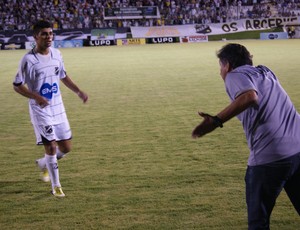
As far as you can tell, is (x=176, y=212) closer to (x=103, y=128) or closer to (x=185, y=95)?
(x=103, y=128)

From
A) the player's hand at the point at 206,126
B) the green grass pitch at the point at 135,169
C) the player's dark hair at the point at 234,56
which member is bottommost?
the green grass pitch at the point at 135,169

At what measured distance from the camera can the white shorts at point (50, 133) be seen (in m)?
6.03

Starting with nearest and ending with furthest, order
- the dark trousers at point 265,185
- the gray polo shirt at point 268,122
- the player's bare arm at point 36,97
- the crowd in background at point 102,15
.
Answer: the gray polo shirt at point 268,122, the dark trousers at point 265,185, the player's bare arm at point 36,97, the crowd in background at point 102,15

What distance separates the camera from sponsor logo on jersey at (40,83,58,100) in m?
6.07

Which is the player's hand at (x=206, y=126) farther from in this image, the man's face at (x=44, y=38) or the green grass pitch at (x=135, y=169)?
the man's face at (x=44, y=38)

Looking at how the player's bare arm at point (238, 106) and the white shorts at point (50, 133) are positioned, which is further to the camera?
the white shorts at point (50, 133)

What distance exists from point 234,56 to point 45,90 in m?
3.12

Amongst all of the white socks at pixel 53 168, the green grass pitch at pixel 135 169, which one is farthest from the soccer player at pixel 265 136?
the white socks at pixel 53 168

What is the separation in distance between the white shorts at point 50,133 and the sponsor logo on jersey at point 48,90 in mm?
376

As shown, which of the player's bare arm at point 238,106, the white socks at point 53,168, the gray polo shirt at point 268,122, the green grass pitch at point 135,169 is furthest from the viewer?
the white socks at point 53,168

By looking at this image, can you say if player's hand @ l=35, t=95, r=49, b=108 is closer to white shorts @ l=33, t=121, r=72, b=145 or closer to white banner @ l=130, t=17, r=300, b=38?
white shorts @ l=33, t=121, r=72, b=145

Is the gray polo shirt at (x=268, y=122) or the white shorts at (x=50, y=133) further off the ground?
the gray polo shirt at (x=268, y=122)

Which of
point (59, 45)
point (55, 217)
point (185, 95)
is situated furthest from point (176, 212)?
point (59, 45)

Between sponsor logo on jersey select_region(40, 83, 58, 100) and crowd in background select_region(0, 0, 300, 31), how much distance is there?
38250 millimetres
